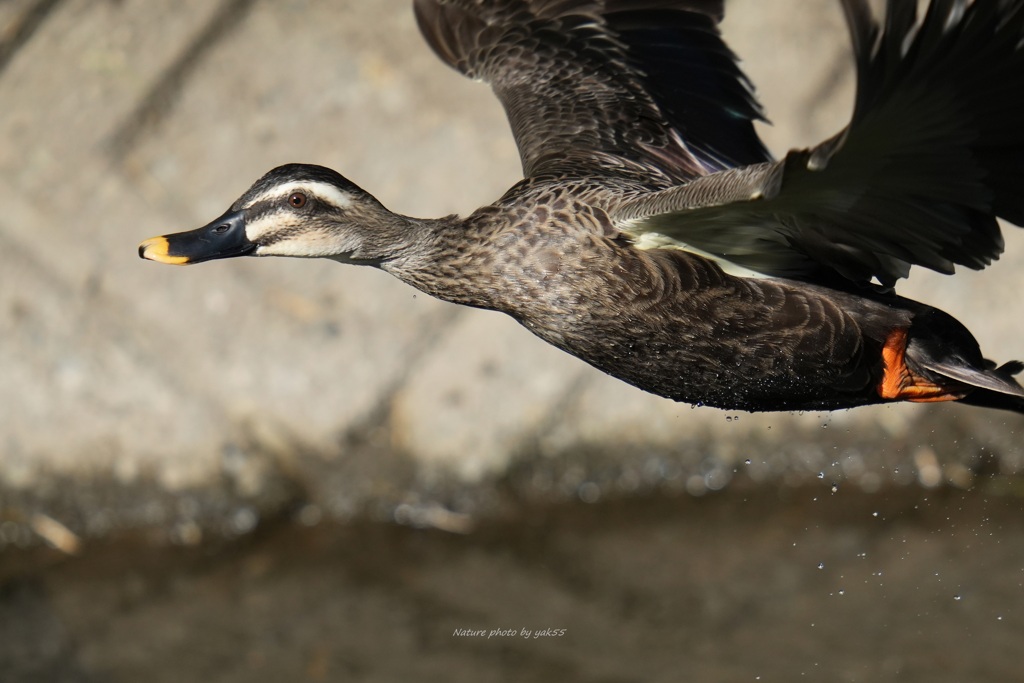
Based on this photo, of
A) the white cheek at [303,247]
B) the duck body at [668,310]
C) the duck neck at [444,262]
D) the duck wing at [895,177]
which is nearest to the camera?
the duck wing at [895,177]

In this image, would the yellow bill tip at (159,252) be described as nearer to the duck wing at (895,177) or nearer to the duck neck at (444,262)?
the duck neck at (444,262)

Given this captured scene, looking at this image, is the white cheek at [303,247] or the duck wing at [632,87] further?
the duck wing at [632,87]

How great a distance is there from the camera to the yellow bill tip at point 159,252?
3.06 m

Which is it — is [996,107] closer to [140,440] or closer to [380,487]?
[380,487]

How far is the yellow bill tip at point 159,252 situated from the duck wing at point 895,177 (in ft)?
3.39

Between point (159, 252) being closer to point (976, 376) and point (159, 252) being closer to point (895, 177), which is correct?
point (895, 177)

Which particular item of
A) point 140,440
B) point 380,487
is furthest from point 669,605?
point 140,440

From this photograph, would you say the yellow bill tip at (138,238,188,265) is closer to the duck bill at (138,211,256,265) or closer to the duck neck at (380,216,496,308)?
the duck bill at (138,211,256,265)

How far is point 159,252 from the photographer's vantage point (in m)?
3.07

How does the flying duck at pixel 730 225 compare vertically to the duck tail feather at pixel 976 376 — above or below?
above

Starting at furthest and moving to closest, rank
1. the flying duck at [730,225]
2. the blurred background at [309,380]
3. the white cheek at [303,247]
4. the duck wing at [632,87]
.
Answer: the blurred background at [309,380] < the duck wing at [632,87] < the white cheek at [303,247] < the flying duck at [730,225]

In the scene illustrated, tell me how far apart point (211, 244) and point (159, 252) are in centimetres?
12

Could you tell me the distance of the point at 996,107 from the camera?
90.4 inches

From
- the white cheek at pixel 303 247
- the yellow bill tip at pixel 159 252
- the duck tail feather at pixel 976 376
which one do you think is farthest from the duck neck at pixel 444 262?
the duck tail feather at pixel 976 376
